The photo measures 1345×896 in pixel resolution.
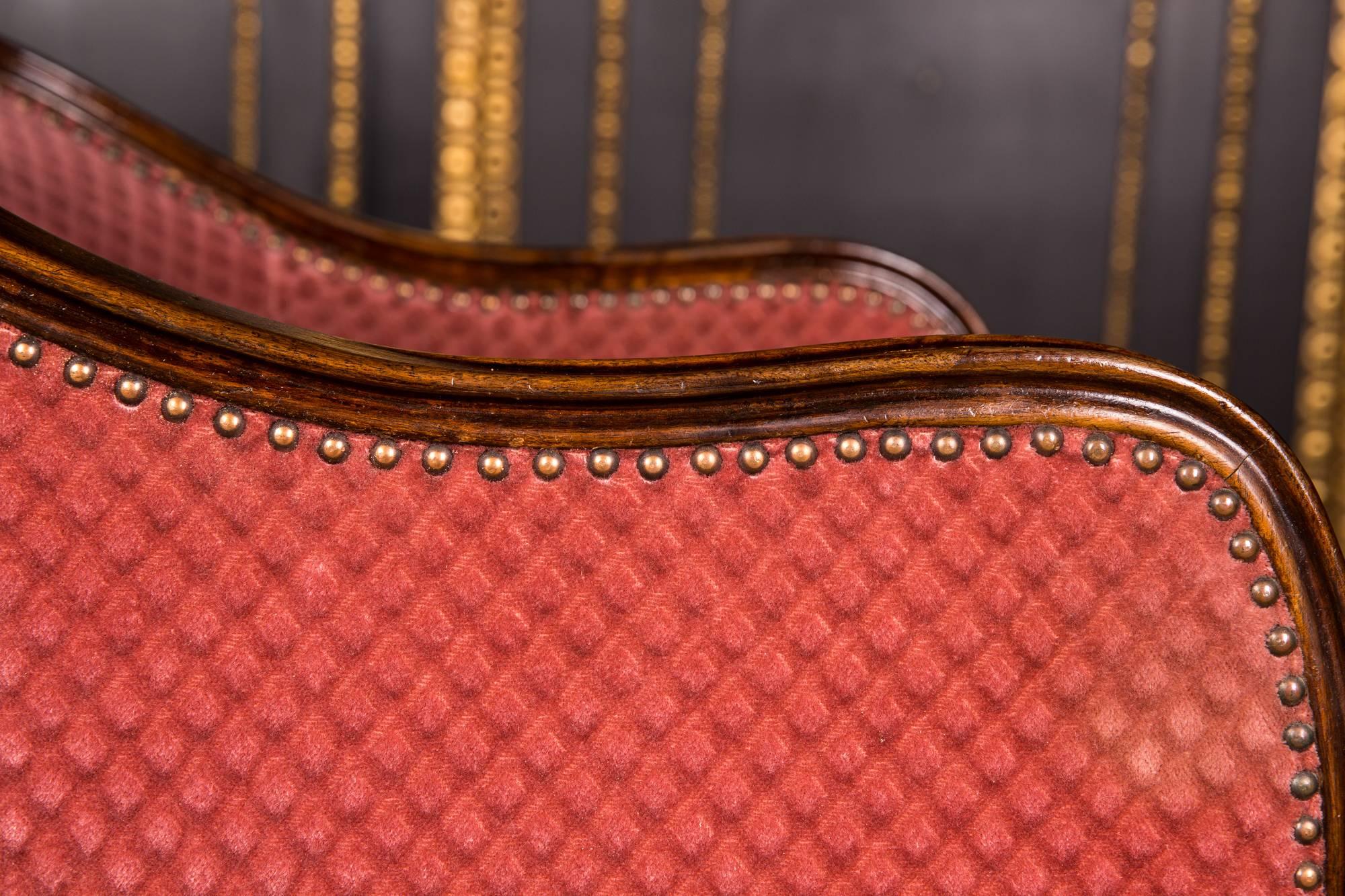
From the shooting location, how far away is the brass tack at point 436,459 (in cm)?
48

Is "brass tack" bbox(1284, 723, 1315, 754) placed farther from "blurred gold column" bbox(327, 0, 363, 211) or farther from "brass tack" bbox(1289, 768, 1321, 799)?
"blurred gold column" bbox(327, 0, 363, 211)

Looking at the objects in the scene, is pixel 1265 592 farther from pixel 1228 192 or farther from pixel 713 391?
pixel 1228 192

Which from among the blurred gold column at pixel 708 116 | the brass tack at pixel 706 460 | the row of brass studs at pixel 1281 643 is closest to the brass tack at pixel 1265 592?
the row of brass studs at pixel 1281 643

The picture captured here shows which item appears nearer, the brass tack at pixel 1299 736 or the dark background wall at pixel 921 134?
the brass tack at pixel 1299 736

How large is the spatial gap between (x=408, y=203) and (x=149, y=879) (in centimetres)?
150

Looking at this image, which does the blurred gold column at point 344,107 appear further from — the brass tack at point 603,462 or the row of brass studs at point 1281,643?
the row of brass studs at point 1281,643

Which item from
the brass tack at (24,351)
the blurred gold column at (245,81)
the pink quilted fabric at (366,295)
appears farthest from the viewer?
the blurred gold column at (245,81)

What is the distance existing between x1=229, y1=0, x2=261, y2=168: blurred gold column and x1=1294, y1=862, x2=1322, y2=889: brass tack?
162 cm

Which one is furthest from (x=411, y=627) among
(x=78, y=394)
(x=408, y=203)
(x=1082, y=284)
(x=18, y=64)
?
(x=1082, y=284)

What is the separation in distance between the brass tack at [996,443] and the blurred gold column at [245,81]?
1501 millimetres

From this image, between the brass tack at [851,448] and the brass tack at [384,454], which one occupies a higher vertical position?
the brass tack at [851,448]

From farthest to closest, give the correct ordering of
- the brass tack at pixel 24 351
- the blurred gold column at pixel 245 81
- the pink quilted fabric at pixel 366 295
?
1. the blurred gold column at pixel 245 81
2. the pink quilted fabric at pixel 366 295
3. the brass tack at pixel 24 351

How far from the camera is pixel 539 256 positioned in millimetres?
1089

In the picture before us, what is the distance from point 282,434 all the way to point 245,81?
1459mm
